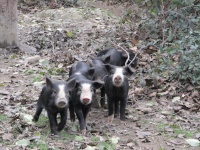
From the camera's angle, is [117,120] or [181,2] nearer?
[117,120]

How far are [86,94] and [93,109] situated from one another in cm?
153

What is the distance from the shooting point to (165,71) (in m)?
8.75

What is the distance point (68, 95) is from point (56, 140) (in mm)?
612

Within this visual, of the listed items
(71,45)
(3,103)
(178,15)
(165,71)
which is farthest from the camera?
(71,45)

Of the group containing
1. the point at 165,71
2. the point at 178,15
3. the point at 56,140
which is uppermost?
the point at 178,15

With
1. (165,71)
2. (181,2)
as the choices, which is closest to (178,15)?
(181,2)

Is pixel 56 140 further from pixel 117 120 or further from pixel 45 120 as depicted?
pixel 117 120

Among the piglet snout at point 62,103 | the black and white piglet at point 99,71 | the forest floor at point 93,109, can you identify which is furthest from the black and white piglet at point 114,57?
the piglet snout at point 62,103

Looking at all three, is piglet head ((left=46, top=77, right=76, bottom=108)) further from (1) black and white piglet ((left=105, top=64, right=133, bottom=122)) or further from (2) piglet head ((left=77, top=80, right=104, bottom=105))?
(1) black and white piglet ((left=105, top=64, right=133, bottom=122))

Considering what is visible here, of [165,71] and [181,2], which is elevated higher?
[181,2]

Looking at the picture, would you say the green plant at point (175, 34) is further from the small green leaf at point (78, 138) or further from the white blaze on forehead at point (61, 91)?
the white blaze on forehead at point (61, 91)

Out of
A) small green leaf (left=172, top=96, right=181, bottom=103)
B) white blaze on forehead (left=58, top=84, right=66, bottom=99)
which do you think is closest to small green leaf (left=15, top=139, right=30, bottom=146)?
white blaze on forehead (left=58, top=84, right=66, bottom=99)

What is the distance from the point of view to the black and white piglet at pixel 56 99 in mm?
5851

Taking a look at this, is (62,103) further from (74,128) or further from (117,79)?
(117,79)
